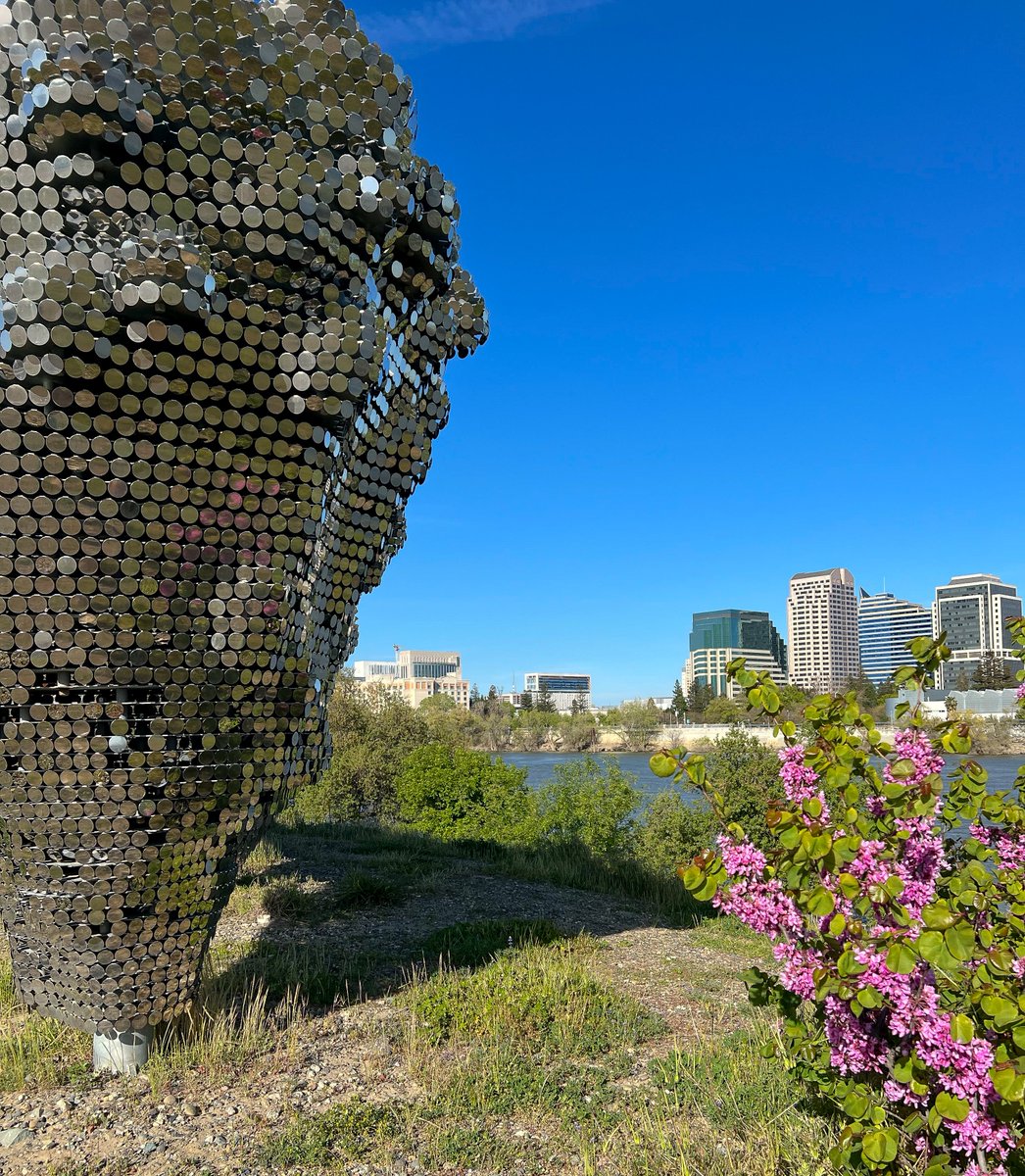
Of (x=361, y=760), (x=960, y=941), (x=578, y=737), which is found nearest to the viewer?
(x=960, y=941)

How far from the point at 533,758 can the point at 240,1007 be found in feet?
168

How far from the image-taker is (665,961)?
346 inches

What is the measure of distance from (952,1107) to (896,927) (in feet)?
1.68

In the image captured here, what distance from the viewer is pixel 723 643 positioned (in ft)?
585

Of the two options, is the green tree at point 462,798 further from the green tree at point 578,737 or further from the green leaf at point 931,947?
the green tree at point 578,737

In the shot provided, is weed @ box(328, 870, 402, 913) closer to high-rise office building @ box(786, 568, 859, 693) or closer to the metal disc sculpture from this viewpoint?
the metal disc sculpture

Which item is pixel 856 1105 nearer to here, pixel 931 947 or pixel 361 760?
pixel 931 947

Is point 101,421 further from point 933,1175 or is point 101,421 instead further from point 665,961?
point 665,961

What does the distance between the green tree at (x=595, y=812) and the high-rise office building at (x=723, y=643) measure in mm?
98047

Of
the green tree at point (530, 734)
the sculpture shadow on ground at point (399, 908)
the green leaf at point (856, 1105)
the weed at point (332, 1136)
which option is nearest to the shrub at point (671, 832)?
the sculpture shadow on ground at point (399, 908)

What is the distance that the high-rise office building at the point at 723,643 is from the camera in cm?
13412

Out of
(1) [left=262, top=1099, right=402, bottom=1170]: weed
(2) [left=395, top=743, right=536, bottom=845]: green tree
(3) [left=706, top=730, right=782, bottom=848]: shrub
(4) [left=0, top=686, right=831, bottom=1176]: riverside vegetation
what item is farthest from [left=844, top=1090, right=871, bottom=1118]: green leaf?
(2) [left=395, top=743, right=536, bottom=845]: green tree

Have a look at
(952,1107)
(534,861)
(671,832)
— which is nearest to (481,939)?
(534,861)

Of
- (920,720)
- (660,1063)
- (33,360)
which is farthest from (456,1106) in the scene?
(33,360)
